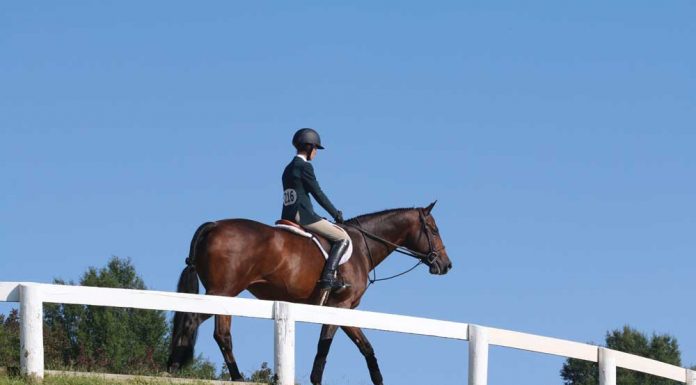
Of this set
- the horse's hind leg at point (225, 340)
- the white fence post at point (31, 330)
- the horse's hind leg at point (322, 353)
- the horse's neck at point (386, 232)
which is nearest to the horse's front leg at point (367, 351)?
the horse's hind leg at point (322, 353)

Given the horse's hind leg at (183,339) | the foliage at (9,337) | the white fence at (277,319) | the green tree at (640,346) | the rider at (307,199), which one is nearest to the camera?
the white fence at (277,319)

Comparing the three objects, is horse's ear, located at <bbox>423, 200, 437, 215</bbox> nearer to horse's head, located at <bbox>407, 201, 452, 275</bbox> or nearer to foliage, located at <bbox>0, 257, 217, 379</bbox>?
horse's head, located at <bbox>407, 201, 452, 275</bbox>

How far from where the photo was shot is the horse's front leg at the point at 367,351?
20.7 meters

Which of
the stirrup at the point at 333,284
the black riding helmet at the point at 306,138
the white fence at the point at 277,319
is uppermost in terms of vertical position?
the black riding helmet at the point at 306,138

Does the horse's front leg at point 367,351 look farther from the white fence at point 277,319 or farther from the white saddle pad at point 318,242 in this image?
the white fence at point 277,319

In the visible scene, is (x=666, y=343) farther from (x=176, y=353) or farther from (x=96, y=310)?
(x=176, y=353)

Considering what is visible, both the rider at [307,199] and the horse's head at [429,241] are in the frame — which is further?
the horse's head at [429,241]

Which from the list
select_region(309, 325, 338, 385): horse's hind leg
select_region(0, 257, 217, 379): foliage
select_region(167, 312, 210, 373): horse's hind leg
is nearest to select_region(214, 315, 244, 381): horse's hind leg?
select_region(167, 312, 210, 373): horse's hind leg

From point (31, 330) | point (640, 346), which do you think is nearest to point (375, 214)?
point (31, 330)

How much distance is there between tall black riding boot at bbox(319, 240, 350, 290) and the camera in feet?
67.6

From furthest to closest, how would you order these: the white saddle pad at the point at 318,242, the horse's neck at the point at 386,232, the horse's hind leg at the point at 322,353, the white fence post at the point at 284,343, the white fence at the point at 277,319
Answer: the horse's neck at the point at 386,232, the white saddle pad at the point at 318,242, the horse's hind leg at the point at 322,353, the white fence post at the point at 284,343, the white fence at the point at 277,319

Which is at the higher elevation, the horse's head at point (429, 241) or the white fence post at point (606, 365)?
the horse's head at point (429, 241)

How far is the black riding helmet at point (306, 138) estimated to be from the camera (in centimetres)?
2098

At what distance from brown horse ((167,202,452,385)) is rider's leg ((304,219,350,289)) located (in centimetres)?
16
